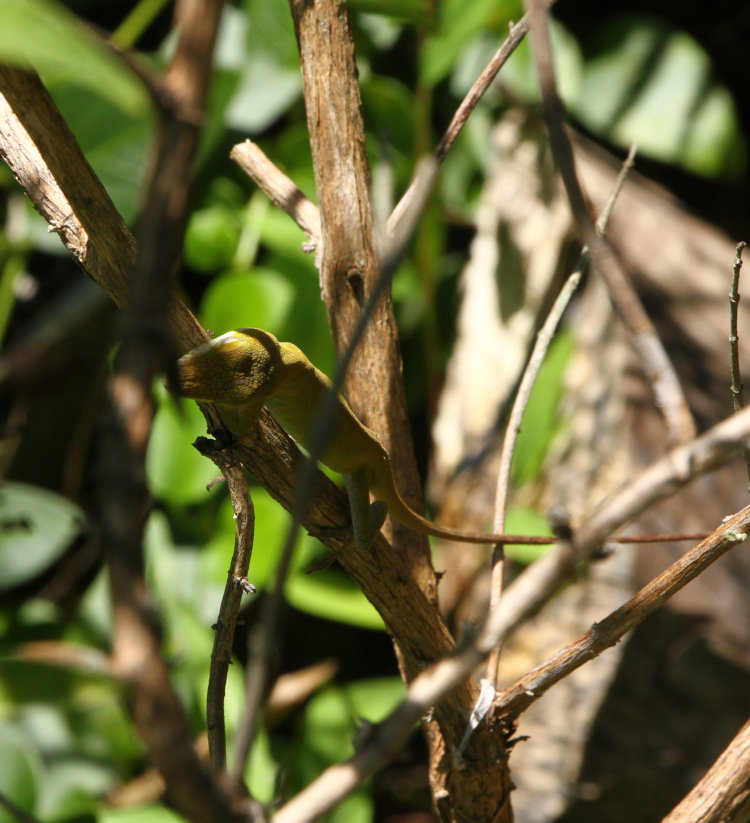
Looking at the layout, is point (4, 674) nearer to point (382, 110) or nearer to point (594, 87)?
point (382, 110)

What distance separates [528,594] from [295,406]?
114cm

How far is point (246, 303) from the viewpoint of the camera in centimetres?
257

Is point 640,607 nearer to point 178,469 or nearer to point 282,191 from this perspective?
point 282,191

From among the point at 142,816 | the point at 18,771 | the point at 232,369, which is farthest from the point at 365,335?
the point at 142,816

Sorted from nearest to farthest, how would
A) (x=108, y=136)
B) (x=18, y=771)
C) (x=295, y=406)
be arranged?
(x=295, y=406)
(x=18, y=771)
(x=108, y=136)

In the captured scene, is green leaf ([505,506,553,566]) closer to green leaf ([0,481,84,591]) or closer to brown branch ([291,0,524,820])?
brown branch ([291,0,524,820])

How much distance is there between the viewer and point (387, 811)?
330 cm

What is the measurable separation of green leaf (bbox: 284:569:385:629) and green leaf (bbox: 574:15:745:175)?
7.16ft

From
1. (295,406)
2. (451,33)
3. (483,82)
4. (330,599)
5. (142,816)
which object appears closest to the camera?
(483,82)

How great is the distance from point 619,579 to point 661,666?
0.29 meters

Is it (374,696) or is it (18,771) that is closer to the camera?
(18,771)

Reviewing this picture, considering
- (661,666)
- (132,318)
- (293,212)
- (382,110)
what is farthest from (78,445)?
(132,318)

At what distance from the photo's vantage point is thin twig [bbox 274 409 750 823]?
639 millimetres

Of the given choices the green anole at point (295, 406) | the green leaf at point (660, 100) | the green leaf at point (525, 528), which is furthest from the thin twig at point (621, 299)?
the green leaf at point (660, 100)
